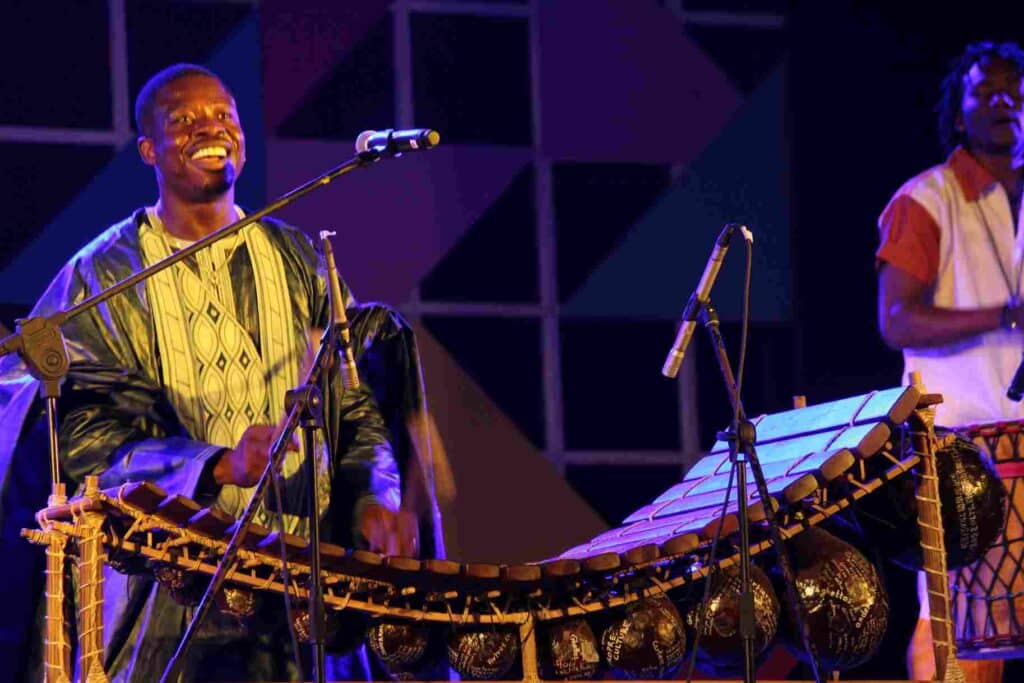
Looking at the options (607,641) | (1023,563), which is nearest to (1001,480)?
(1023,563)

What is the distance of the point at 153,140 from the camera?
662 centimetres

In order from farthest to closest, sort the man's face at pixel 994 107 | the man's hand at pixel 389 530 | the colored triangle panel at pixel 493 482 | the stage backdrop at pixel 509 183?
the colored triangle panel at pixel 493 482 → the stage backdrop at pixel 509 183 → the man's face at pixel 994 107 → the man's hand at pixel 389 530

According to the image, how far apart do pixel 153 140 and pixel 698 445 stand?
9.58ft

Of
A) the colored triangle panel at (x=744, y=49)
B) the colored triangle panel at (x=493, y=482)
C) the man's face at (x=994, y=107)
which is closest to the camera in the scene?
the man's face at (x=994, y=107)

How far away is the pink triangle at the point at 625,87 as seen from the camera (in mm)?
8297

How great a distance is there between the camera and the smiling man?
600cm

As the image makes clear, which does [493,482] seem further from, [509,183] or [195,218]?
[195,218]

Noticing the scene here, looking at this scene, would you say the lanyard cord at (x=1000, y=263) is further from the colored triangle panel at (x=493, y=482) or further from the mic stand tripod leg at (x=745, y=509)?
the mic stand tripod leg at (x=745, y=509)

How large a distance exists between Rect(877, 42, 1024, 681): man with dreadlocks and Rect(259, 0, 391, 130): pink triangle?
2396 mm

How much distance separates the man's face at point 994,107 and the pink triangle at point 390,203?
1.97 m

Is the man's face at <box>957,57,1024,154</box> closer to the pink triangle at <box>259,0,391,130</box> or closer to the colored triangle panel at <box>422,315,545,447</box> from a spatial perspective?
the colored triangle panel at <box>422,315,545,447</box>

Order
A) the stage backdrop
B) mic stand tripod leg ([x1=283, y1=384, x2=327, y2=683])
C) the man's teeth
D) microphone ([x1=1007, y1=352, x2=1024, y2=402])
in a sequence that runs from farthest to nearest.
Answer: the stage backdrop, the man's teeth, microphone ([x1=1007, y1=352, x2=1024, y2=402]), mic stand tripod leg ([x1=283, y1=384, x2=327, y2=683])

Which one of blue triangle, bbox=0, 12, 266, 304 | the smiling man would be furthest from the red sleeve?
blue triangle, bbox=0, 12, 266, 304

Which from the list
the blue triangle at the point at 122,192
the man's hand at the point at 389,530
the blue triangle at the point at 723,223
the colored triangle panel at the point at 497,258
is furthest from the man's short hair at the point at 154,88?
the blue triangle at the point at 723,223
